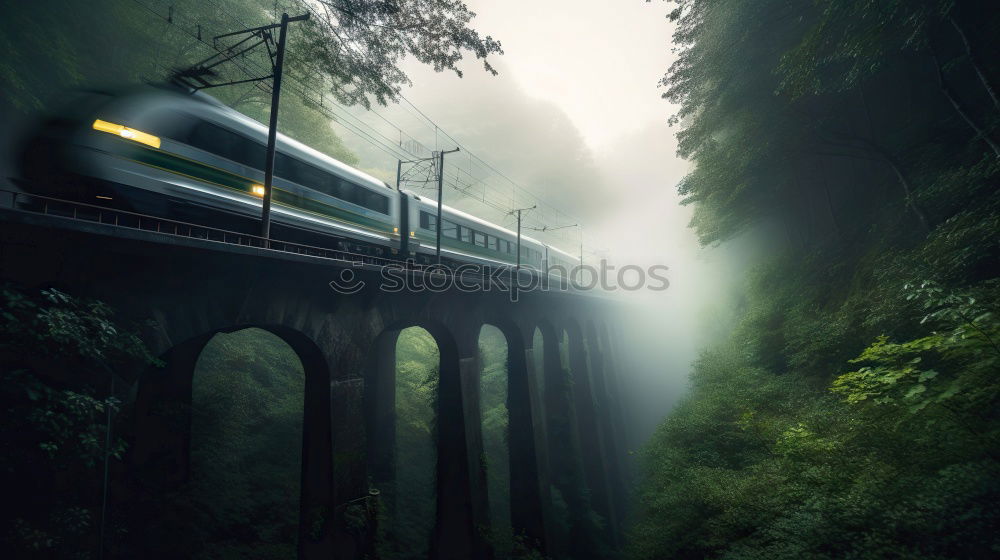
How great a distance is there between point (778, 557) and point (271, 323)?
7.74 metres

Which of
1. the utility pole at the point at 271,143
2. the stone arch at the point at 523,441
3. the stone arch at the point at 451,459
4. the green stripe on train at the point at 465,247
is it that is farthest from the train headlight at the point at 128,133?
the stone arch at the point at 523,441

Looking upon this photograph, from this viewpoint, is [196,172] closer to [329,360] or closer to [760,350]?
[329,360]

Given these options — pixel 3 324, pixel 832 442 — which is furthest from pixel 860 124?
pixel 3 324

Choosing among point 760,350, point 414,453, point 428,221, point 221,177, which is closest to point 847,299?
point 760,350

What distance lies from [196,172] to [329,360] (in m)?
4.09

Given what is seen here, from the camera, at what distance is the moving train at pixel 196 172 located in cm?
513

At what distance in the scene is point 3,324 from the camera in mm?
3105

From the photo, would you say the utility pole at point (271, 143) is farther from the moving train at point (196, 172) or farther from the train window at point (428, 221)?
the train window at point (428, 221)

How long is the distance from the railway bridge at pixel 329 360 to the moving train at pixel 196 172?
40 cm

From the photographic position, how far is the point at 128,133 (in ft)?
18.2

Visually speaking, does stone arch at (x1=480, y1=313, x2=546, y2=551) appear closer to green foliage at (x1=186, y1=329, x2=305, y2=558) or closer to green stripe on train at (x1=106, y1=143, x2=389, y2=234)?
green stripe on train at (x1=106, y1=143, x2=389, y2=234)

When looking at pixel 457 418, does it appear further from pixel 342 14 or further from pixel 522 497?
pixel 342 14

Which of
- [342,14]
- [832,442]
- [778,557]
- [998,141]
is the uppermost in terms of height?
[342,14]

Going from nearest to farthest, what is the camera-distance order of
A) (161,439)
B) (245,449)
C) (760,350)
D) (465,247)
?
(161,439) → (245,449) → (760,350) → (465,247)
